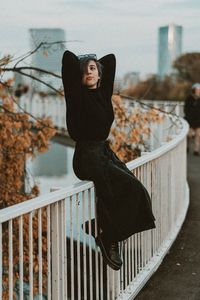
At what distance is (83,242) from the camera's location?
479cm

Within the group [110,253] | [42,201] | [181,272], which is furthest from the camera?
[181,272]

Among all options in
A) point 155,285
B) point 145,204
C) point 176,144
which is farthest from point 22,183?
point 145,204

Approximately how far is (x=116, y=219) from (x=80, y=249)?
13.4 inches

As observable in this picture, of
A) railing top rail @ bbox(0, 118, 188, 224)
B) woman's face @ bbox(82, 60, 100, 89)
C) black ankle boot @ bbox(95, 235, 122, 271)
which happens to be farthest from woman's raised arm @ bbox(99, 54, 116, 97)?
black ankle boot @ bbox(95, 235, 122, 271)

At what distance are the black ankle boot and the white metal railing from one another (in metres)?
0.08

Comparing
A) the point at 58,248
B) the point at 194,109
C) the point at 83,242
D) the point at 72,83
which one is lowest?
the point at 194,109

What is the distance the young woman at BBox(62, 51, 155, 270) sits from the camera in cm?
474

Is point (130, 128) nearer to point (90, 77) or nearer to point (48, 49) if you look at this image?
point (48, 49)

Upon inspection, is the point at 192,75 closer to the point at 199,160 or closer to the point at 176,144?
the point at 199,160

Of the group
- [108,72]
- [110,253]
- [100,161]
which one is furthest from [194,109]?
[100,161]

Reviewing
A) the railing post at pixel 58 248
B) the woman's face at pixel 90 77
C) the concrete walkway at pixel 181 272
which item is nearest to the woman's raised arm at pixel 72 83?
the woman's face at pixel 90 77

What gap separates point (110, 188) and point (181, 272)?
229 cm

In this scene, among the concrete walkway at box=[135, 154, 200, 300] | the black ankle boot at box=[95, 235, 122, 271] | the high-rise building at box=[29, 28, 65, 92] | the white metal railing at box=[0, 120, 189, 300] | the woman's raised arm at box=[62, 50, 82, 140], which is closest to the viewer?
the white metal railing at box=[0, 120, 189, 300]

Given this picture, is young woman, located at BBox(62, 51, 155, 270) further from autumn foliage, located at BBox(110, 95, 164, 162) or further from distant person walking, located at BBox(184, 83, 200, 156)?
distant person walking, located at BBox(184, 83, 200, 156)
